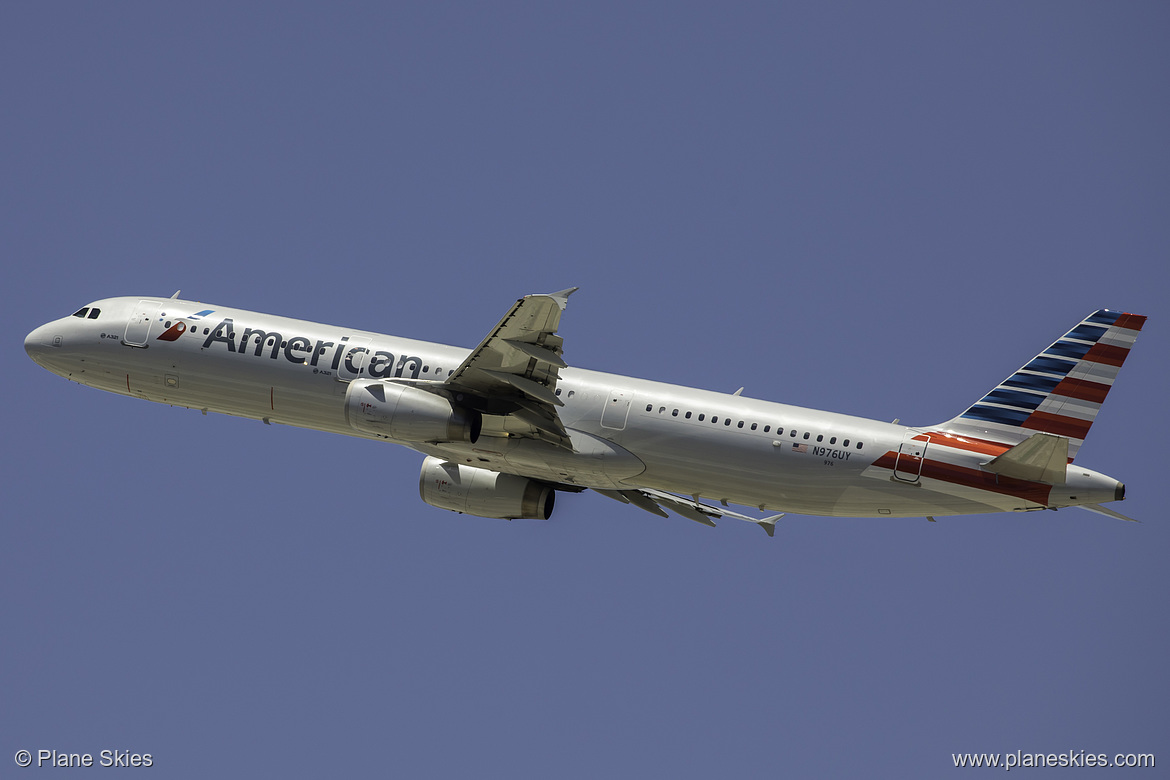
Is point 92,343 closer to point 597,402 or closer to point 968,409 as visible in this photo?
point 597,402

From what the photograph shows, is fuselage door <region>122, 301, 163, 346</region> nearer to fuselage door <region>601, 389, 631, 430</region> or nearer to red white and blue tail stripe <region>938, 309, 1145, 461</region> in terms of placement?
fuselage door <region>601, 389, 631, 430</region>

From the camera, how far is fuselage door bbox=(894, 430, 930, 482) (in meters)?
35.5

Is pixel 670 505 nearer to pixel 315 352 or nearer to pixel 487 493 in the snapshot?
pixel 487 493

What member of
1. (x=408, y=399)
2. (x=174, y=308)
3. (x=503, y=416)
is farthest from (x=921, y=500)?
(x=174, y=308)

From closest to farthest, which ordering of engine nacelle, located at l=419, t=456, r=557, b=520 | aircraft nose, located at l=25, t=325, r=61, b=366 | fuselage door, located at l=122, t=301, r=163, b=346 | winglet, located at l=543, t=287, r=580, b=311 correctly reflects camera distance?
winglet, located at l=543, t=287, r=580, b=311 → fuselage door, located at l=122, t=301, r=163, b=346 → engine nacelle, located at l=419, t=456, r=557, b=520 → aircraft nose, located at l=25, t=325, r=61, b=366

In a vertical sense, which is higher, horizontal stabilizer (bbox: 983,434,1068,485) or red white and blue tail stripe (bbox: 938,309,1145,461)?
red white and blue tail stripe (bbox: 938,309,1145,461)

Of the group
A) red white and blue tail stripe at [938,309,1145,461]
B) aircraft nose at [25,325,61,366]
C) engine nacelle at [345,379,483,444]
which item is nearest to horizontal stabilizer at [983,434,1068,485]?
red white and blue tail stripe at [938,309,1145,461]

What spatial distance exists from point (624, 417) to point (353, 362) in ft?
27.1

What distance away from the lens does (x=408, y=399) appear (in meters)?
35.8

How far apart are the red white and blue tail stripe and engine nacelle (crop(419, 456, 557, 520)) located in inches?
493

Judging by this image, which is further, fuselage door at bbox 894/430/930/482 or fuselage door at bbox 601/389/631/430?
fuselage door at bbox 601/389/631/430

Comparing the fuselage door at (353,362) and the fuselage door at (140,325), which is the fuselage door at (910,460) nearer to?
the fuselage door at (353,362)

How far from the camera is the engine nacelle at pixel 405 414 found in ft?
117

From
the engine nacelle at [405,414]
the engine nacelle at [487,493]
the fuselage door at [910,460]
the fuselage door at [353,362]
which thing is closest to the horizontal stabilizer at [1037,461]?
the fuselage door at [910,460]
